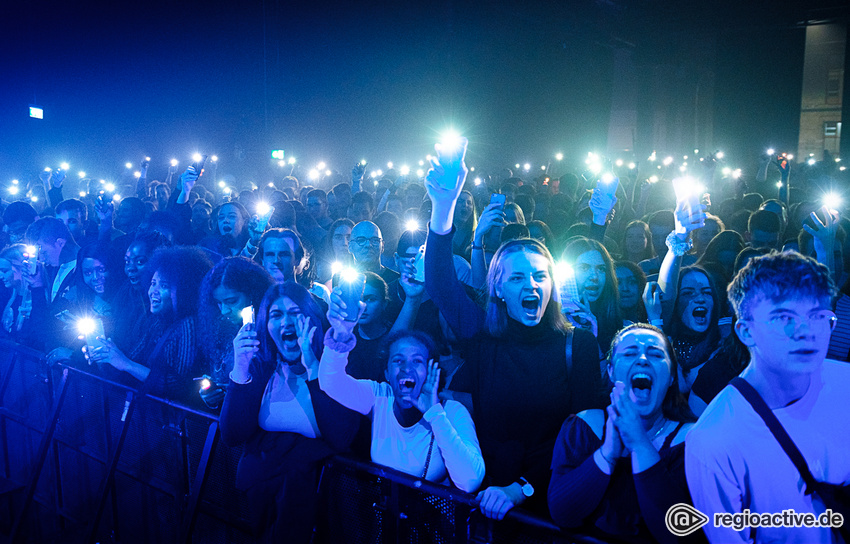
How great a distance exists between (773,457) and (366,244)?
3.56 m

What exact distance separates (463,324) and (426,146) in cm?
1761

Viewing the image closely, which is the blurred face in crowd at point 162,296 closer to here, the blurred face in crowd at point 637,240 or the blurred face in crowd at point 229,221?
the blurred face in crowd at point 229,221

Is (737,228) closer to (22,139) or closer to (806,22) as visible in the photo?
(22,139)

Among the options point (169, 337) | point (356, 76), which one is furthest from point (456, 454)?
point (356, 76)

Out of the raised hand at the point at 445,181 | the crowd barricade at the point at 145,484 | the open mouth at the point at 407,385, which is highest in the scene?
the raised hand at the point at 445,181

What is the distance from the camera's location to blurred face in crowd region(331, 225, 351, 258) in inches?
221

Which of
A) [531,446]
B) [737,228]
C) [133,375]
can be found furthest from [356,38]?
[531,446]

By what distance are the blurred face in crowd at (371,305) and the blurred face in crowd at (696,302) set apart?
185 cm

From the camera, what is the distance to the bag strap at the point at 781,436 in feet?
5.46

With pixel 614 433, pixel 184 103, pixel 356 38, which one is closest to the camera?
pixel 614 433

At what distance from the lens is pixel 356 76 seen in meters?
18.1

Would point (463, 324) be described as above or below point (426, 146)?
below

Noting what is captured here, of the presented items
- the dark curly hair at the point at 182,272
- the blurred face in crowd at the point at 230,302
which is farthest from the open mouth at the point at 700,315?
the dark curly hair at the point at 182,272

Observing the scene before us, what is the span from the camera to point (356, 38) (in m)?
17.2
